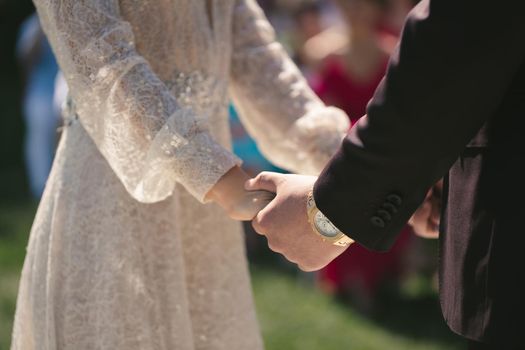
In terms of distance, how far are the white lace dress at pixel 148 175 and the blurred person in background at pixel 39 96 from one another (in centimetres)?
460

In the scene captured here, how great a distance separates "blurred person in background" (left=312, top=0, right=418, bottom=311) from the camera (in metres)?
5.50

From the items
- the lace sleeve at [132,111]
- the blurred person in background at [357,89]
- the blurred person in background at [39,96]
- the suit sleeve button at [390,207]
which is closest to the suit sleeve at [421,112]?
the suit sleeve button at [390,207]

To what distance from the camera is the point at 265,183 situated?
197 cm

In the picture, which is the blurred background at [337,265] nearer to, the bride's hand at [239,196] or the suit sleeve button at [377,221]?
the bride's hand at [239,196]

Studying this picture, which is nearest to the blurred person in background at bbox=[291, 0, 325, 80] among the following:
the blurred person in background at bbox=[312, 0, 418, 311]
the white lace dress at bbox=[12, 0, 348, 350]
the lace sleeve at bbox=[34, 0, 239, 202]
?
the blurred person in background at bbox=[312, 0, 418, 311]

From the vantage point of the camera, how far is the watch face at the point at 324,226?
1.83 meters

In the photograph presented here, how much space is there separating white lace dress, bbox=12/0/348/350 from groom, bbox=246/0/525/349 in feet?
1.17

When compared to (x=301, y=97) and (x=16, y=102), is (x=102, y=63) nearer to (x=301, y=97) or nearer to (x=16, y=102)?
(x=301, y=97)

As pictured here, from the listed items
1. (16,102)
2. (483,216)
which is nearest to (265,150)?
(483,216)

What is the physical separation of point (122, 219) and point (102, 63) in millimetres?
387

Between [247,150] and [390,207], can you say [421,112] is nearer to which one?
[390,207]

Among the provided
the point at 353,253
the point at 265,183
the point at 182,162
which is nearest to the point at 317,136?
the point at 265,183

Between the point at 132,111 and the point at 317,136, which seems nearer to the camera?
the point at 132,111

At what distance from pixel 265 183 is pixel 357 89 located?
11.9ft
